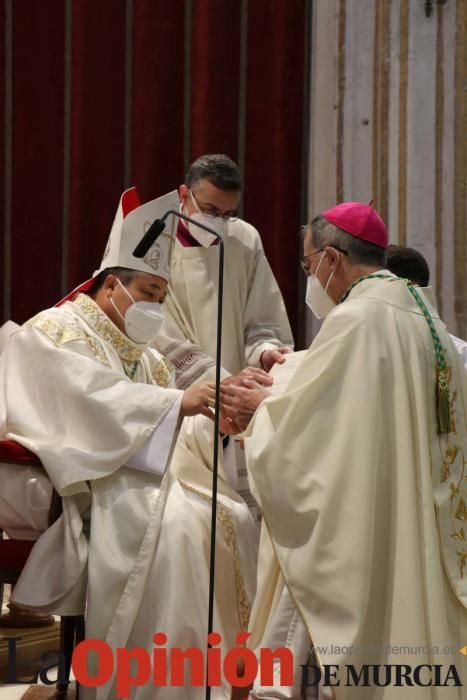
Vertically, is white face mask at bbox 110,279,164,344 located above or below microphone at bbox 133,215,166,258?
below

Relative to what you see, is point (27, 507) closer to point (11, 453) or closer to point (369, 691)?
point (11, 453)

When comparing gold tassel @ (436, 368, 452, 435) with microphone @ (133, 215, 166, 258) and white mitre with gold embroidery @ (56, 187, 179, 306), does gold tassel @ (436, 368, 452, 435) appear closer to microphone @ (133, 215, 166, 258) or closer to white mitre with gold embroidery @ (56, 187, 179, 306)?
microphone @ (133, 215, 166, 258)

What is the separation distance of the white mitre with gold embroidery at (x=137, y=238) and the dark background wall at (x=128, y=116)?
2.05 m

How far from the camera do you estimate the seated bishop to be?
356cm

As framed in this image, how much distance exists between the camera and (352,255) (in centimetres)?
348

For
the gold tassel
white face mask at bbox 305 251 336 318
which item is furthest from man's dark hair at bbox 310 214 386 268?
the gold tassel

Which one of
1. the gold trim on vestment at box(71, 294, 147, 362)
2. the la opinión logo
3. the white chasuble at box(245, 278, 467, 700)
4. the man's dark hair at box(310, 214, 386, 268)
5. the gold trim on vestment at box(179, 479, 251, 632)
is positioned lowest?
the la opinión logo

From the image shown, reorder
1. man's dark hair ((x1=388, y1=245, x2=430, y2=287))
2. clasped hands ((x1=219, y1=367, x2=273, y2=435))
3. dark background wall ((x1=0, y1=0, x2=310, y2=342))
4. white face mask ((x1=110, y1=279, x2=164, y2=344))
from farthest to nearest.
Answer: dark background wall ((x1=0, y1=0, x2=310, y2=342))
man's dark hair ((x1=388, y1=245, x2=430, y2=287))
white face mask ((x1=110, y1=279, x2=164, y2=344))
clasped hands ((x1=219, y1=367, x2=273, y2=435))

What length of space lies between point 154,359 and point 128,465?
2.23 ft

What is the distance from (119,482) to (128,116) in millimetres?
Result: 3121

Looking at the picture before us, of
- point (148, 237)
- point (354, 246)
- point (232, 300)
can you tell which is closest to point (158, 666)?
point (148, 237)

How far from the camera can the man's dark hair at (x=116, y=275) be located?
4004mm

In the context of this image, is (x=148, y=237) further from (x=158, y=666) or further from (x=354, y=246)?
Result: (x=158, y=666)

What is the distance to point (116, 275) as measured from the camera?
13.3 ft
